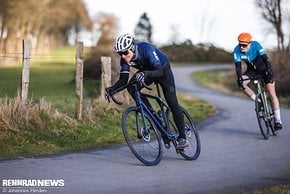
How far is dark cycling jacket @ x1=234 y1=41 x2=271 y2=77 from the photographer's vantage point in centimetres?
1020

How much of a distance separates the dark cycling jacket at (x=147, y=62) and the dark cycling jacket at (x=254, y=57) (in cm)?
299

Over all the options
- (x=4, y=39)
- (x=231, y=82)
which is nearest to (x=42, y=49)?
(x=4, y=39)

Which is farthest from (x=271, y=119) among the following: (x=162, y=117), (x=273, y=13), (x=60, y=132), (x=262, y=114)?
(x=273, y=13)

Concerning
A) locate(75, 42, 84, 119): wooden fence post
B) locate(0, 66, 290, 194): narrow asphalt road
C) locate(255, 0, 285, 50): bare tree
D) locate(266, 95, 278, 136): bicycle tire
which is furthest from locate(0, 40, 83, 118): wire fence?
locate(255, 0, 285, 50): bare tree

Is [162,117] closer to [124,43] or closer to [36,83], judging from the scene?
[124,43]

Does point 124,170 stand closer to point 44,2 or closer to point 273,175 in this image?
point 273,175

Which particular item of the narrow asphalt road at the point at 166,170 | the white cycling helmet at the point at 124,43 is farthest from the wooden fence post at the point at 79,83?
the white cycling helmet at the point at 124,43

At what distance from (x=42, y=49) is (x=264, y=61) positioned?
62.6m

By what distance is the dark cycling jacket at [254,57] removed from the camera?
10203 mm

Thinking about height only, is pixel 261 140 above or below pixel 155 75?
below

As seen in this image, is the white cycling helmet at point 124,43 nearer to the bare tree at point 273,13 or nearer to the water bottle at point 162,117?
the water bottle at point 162,117

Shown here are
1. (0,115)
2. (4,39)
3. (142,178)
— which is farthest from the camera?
(4,39)

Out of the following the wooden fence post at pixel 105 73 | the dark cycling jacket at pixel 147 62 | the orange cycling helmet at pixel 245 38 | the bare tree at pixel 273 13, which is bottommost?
the wooden fence post at pixel 105 73

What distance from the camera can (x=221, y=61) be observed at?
6750 cm
